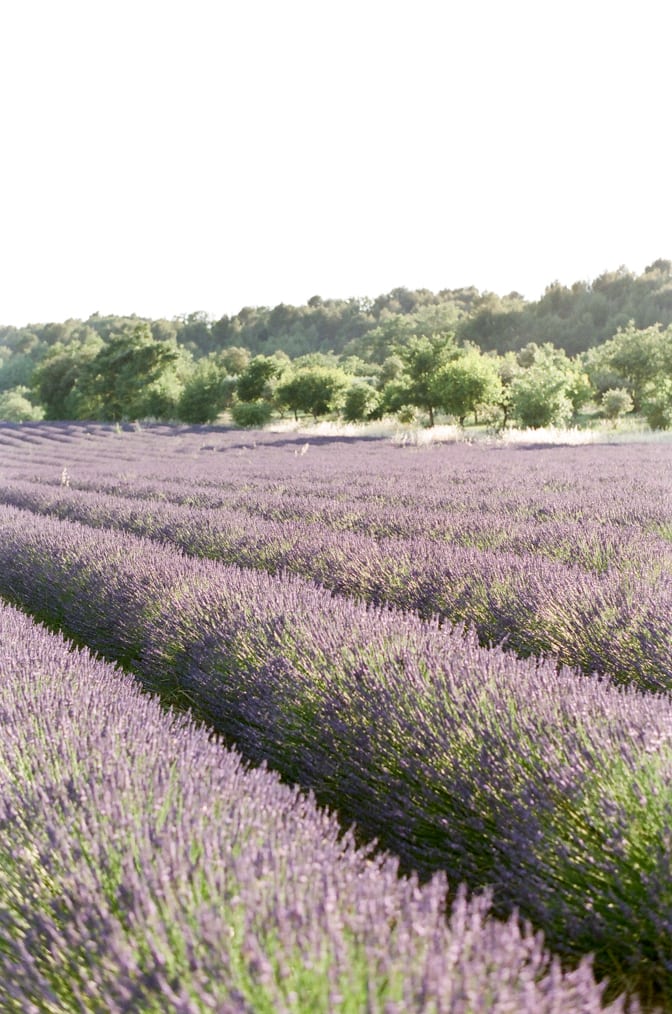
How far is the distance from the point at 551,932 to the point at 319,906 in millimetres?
743

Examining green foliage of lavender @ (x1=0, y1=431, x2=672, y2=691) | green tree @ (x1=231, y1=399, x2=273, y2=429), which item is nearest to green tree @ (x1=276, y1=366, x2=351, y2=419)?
green tree @ (x1=231, y1=399, x2=273, y2=429)

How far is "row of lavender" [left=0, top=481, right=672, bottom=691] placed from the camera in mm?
2742

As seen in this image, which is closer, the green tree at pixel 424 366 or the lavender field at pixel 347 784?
the lavender field at pixel 347 784

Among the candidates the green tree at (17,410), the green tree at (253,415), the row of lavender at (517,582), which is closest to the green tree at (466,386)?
the green tree at (253,415)

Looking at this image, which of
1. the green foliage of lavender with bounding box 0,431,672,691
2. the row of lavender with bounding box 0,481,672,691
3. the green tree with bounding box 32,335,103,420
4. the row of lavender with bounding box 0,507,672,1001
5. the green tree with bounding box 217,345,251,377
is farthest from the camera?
the green tree with bounding box 217,345,251,377

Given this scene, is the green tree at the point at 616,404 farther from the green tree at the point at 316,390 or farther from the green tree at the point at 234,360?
the green tree at the point at 234,360

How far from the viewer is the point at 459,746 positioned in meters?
1.93

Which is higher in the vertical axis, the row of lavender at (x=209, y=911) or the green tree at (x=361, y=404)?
the green tree at (x=361, y=404)

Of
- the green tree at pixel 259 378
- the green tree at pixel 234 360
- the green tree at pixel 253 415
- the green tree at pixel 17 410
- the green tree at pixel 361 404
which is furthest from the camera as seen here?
the green tree at pixel 17 410

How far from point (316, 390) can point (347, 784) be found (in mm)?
33025

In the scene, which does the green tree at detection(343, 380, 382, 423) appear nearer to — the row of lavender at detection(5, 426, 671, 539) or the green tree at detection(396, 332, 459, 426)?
the green tree at detection(396, 332, 459, 426)

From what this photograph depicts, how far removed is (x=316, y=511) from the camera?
630cm

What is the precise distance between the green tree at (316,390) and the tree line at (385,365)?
0.20 ft

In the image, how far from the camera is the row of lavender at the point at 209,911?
895 mm
